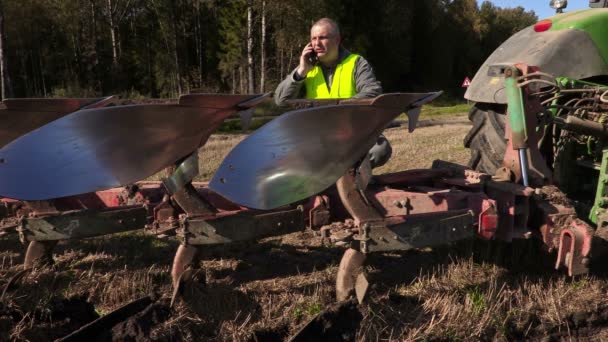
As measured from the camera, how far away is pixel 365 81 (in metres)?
3.39

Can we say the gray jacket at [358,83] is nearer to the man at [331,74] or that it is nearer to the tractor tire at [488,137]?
the man at [331,74]

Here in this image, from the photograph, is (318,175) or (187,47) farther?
(187,47)

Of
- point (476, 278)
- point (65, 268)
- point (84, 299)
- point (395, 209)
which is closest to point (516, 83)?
point (395, 209)

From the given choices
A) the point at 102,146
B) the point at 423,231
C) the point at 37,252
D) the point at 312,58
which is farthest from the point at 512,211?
the point at 37,252

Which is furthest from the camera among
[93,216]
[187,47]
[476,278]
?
[187,47]

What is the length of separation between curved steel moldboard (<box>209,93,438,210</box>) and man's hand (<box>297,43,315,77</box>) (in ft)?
3.53

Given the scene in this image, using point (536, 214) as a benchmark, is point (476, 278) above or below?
below

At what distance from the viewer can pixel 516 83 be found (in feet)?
9.41

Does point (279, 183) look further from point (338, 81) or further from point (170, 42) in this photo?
point (170, 42)

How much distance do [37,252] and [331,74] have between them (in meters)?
2.11

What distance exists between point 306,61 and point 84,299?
185 cm

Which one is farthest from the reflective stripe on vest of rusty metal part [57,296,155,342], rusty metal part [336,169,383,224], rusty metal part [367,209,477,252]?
rusty metal part [57,296,155,342]

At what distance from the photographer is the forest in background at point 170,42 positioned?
23516 mm

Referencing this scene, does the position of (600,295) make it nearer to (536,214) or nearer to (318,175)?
(536,214)
